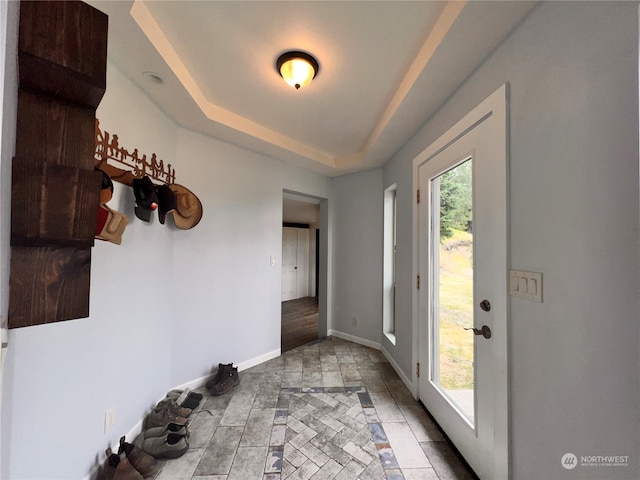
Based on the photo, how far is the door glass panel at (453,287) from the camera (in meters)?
1.41

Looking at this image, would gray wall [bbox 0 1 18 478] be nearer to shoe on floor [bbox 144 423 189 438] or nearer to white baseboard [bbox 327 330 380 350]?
shoe on floor [bbox 144 423 189 438]

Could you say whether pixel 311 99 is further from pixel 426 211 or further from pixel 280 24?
pixel 426 211

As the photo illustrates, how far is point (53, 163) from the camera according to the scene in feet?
1.67

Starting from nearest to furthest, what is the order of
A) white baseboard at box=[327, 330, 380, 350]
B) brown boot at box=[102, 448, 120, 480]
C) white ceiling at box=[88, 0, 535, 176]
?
white ceiling at box=[88, 0, 535, 176]
brown boot at box=[102, 448, 120, 480]
white baseboard at box=[327, 330, 380, 350]

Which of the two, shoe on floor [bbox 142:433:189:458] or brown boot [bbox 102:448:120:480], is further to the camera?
shoe on floor [bbox 142:433:189:458]

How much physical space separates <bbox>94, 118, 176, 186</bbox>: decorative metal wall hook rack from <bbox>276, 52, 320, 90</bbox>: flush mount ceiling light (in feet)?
3.46

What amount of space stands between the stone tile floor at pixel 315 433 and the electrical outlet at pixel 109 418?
0.39 meters

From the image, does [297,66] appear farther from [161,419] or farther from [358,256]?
[161,419]

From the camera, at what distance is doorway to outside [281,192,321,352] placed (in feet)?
15.9

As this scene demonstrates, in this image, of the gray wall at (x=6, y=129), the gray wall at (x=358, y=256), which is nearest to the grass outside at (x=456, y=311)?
the gray wall at (x=358, y=256)

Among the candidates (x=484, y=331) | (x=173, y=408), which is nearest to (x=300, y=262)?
(x=173, y=408)

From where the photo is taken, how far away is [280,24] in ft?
3.92

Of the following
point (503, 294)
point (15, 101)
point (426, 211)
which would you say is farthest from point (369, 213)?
point (15, 101)

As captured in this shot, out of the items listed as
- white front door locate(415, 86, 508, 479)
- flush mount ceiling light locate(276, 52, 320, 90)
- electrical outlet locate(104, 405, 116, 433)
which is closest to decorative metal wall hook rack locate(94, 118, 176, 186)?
flush mount ceiling light locate(276, 52, 320, 90)
